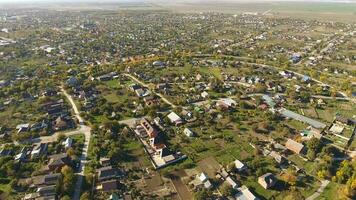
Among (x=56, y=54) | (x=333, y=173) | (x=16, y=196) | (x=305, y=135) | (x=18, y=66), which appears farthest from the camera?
(x=56, y=54)

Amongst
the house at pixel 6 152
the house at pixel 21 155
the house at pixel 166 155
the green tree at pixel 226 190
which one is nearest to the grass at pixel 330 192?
the green tree at pixel 226 190

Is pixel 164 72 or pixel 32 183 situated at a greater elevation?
pixel 164 72

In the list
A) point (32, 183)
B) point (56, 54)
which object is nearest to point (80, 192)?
point (32, 183)

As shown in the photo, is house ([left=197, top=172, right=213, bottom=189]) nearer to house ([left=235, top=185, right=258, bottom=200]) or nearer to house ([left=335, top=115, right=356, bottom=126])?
house ([left=235, top=185, right=258, bottom=200])

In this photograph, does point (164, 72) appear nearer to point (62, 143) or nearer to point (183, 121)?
point (183, 121)

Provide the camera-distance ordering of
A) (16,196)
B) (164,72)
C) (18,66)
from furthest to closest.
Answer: (18,66)
(164,72)
(16,196)

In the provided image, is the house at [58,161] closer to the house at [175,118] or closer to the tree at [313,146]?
the house at [175,118]

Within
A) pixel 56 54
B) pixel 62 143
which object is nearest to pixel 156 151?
pixel 62 143

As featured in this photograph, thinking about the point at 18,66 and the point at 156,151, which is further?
the point at 18,66
